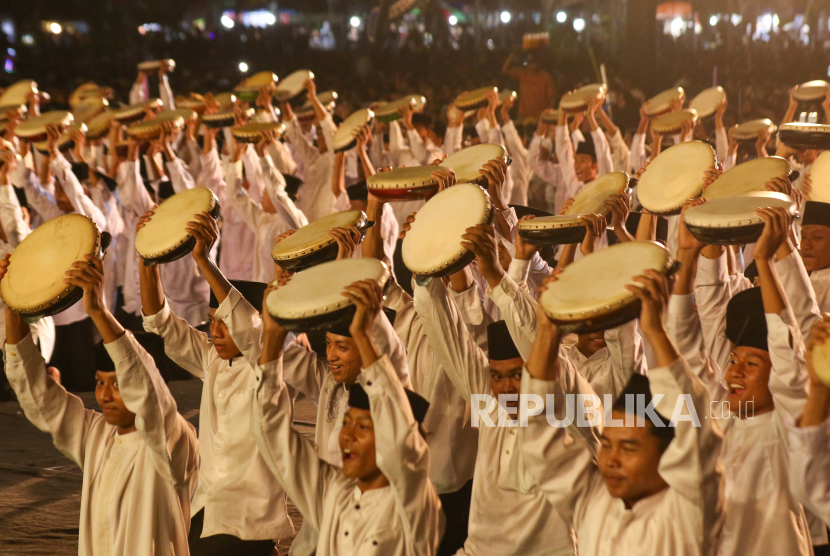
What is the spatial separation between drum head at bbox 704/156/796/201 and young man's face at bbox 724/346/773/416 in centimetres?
91

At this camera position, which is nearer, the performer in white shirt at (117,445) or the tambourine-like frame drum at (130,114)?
the performer in white shirt at (117,445)

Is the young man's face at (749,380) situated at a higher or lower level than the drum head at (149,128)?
lower

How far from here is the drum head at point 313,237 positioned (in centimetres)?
295

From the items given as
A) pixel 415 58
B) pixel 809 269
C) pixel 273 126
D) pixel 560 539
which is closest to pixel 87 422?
pixel 560 539

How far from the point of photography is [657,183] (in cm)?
377

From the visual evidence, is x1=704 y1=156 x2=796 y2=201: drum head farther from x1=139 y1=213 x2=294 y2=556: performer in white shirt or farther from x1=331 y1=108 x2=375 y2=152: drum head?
x1=331 y1=108 x2=375 y2=152: drum head

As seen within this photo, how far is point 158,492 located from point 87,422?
41 cm

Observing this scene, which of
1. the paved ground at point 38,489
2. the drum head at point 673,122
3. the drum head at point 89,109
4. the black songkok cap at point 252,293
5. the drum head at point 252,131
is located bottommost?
the paved ground at point 38,489

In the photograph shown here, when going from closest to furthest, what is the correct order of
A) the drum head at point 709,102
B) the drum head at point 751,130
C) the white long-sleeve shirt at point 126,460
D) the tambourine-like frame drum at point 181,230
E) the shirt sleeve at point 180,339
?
the white long-sleeve shirt at point 126,460 < the tambourine-like frame drum at point 181,230 < the shirt sleeve at point 180,339 < the drum head at point 751,130 < the drum head at point 709,102

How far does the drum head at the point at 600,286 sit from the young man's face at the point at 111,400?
1617mm

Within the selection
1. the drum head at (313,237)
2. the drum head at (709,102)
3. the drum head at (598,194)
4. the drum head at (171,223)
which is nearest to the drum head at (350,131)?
the drum head at (709,102)

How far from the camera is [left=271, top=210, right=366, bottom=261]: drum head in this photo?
295cm

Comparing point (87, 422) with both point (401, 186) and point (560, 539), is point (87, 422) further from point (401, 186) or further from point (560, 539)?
point (560, 539)

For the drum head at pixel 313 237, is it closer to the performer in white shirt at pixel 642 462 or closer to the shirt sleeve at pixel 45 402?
the shirt sleeve at pixel 45 402
